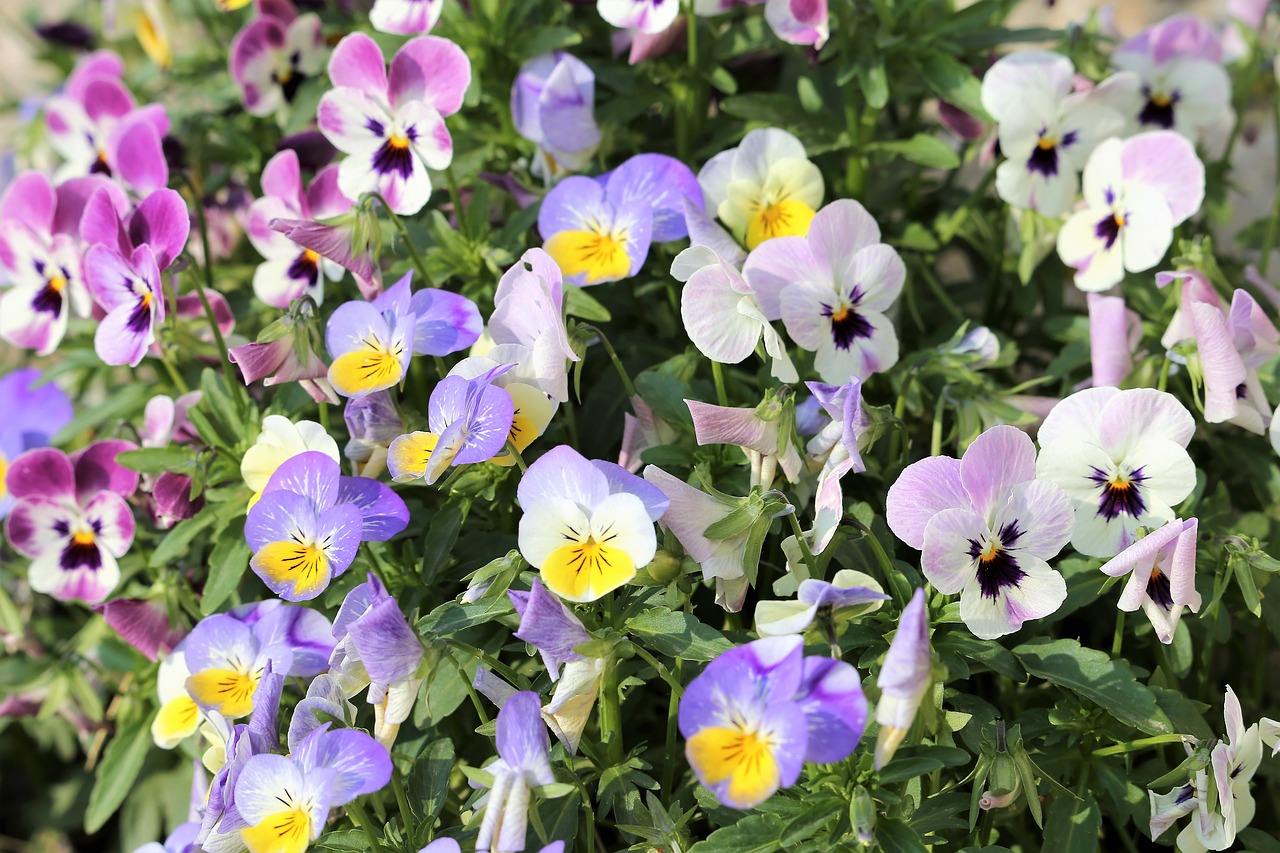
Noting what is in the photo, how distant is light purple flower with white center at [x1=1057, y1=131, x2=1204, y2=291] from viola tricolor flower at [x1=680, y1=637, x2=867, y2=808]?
0.88 metres

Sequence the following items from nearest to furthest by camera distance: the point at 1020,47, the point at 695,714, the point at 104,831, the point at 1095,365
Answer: the point at 695,714 < the point at 1095,365 < the point at 104,831 < the point at 1020,47

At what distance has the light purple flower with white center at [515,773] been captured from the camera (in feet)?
3.35

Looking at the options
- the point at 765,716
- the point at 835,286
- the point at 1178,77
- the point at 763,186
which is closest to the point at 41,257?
the point at 763,186

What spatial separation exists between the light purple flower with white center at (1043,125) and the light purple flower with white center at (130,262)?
111cm

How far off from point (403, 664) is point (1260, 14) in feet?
6.59

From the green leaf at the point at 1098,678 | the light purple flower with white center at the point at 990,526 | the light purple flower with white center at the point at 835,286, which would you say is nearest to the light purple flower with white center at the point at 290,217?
the light purple flower with white center at the point at 835,286

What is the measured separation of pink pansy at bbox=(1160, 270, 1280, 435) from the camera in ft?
4.41

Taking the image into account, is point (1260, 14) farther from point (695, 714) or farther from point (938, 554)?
point (695, 714)

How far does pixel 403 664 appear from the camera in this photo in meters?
1.12

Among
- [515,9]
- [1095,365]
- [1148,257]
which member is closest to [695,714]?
[1095,365]

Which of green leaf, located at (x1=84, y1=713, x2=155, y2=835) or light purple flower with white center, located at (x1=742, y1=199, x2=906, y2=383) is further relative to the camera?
green leaf, located at (x1=84, y1=713, x2=155, y2=835)

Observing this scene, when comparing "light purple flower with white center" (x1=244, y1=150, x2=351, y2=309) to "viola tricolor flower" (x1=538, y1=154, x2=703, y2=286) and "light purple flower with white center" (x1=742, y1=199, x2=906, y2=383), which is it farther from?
"light purple flower with white center" (x1=742, y1=199, x2=906, y2=383)

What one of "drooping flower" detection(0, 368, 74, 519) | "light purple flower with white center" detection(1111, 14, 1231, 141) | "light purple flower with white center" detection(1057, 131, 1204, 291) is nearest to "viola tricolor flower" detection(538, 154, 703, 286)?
"light purple flower with white center" detection(1057, 131, 1204, 291)

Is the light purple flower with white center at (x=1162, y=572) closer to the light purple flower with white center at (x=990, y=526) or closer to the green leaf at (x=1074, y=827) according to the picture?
the light purple flower with white center at (x=990, y=526)
